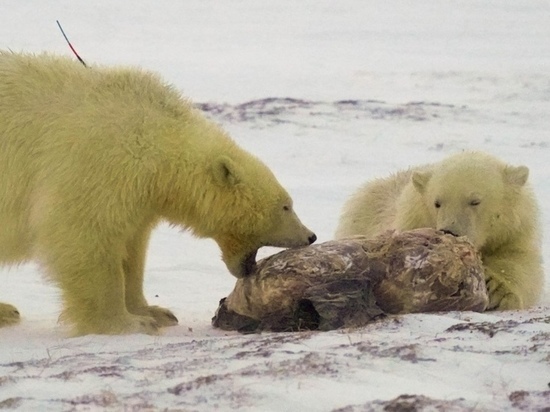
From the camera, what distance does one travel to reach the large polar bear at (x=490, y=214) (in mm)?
6996

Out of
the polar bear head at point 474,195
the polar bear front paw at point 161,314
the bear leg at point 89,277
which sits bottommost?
the polar bear front paw at point 161,314

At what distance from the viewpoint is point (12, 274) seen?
824cm

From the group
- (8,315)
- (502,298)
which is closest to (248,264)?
(8,315)

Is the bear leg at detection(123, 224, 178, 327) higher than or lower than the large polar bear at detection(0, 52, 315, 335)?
lower

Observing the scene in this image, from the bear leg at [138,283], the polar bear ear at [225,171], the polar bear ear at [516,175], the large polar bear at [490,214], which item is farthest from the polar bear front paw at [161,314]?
the polar bear ear at [516,175]

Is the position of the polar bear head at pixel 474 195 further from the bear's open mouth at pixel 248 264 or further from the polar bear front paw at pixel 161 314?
the polar bear front paw at pixel 161 314

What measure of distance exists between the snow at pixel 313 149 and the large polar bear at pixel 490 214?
0.52 meters

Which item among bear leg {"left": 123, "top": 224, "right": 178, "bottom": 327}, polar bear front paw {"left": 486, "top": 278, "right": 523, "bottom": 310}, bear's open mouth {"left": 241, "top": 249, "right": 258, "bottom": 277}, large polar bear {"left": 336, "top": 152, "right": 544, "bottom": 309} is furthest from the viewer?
large polar bear {"left": 336, "top": 152, "right": 544, "bottom": 309}

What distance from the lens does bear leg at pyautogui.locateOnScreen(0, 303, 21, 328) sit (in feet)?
22.0

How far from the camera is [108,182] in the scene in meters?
5.98

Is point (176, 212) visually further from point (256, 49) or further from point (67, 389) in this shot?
point (256, 49)

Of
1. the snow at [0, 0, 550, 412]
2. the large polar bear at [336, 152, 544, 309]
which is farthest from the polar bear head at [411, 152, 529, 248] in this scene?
the snow at [0, 0, 550, 412]

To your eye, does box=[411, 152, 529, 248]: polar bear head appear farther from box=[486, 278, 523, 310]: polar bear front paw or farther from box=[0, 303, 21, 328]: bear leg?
box=[0, 303, 21, 328]: bear leg

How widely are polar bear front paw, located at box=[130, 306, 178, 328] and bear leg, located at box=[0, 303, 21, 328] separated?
80 cm
